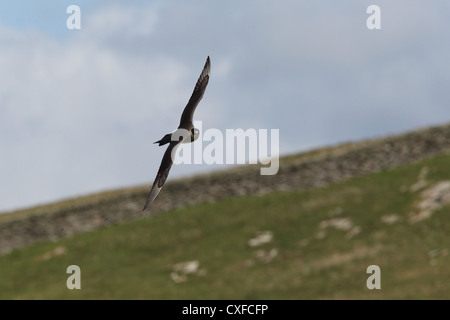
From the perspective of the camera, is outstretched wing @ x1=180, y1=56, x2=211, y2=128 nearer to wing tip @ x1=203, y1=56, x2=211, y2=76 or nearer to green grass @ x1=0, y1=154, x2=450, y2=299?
wing tip @ x1=203, y1=56, x2=211, y2=76

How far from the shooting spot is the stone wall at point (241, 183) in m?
49.1

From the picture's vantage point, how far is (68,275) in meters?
43.5

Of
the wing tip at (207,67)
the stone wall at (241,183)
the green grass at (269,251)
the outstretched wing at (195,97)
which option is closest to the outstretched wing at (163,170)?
the outstretched wing at (195,97)

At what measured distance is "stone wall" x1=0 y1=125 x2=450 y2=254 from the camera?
161ft

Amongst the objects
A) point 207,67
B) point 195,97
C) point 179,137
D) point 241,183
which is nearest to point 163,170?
point 179,137

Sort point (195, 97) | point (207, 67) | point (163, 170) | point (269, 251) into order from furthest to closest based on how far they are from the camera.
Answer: point (269, 251) → point (207, 67) → point (195, 97) → point (163, 170)

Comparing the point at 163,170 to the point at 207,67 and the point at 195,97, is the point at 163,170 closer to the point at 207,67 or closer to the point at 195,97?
the point at 195,97

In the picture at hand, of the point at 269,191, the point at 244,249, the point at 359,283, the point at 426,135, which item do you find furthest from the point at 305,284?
the point at 426,135

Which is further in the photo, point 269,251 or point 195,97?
point 269,251

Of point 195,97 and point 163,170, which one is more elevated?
point 195,97

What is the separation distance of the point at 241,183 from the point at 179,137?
A: 37.2 meters

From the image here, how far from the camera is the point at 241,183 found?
49625 mm

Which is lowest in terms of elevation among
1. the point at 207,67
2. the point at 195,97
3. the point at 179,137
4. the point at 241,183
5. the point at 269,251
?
the point at 179,137

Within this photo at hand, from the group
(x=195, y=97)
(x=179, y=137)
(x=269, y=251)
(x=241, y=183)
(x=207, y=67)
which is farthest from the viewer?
(x=241, y=183)
